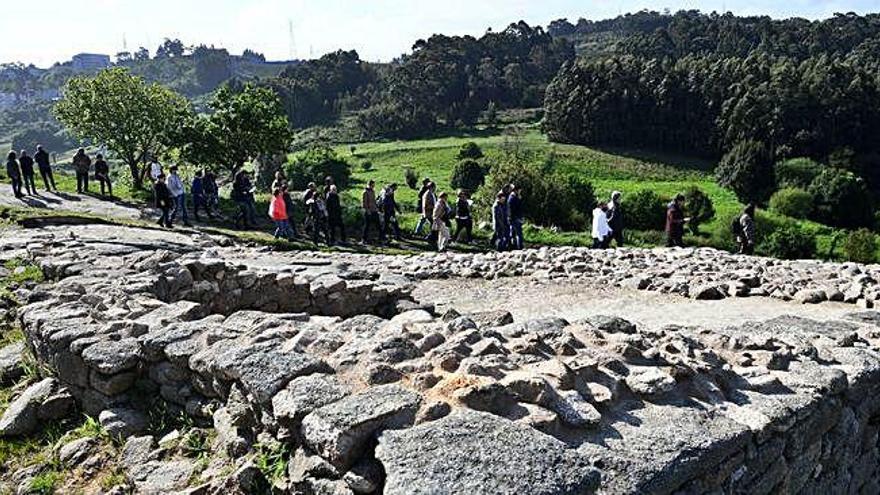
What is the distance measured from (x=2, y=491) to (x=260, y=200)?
23.6 m

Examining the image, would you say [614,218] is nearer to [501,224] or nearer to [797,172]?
[501,224]

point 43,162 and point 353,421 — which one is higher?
point 43,162

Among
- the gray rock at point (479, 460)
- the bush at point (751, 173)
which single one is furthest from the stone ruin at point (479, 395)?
the bush at point (751, 173)

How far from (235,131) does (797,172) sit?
43.6 meters

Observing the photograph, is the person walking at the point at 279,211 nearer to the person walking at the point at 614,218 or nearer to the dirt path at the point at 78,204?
the dirt path at the point at 78,204

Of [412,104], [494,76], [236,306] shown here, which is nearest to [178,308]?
[236,306]

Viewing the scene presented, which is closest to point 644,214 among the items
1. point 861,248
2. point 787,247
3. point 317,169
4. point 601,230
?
point 787,247

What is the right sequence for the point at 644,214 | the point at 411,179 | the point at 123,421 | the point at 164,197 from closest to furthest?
the point at 123,421 → the point at 164,197 → the point at 644,214 → the point at 411,179

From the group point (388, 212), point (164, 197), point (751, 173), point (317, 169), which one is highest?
point (164, 197)

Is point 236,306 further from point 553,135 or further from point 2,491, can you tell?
point 553,135

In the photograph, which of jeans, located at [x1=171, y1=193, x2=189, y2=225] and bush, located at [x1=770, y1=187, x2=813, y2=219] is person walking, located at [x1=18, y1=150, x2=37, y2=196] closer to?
jeans, located at [x1=171, y1=193, x2=189, y2=225]

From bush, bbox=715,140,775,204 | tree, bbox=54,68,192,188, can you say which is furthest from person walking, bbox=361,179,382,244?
bush, bbox=715,140,775,204

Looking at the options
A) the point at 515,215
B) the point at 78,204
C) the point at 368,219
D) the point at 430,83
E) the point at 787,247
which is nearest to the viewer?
the point at 515,215

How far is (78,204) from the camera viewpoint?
22.4 m
